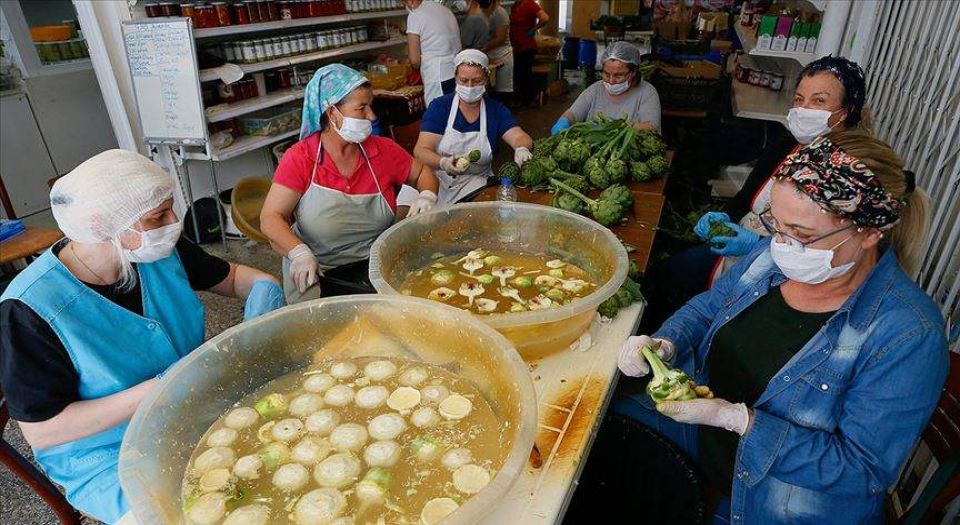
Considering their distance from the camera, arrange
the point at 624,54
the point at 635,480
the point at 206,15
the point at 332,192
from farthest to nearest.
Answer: the point at 206,15, the point at 624,54, the point at 332,192, the point at 635,480

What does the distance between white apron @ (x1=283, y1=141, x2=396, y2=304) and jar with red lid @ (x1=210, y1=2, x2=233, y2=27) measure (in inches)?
113

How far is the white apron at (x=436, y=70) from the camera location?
6723mm

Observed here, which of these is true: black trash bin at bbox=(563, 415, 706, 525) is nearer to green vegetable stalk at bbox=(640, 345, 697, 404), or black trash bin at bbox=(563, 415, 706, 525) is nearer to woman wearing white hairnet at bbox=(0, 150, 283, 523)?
green vegetable stalk at bbox=(640, 345, 697, 404)

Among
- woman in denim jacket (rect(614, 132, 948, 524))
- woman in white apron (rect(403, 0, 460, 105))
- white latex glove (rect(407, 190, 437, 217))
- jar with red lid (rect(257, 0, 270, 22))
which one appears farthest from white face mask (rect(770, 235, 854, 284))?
woman in white apron (rect(403, 0, 460, 105))

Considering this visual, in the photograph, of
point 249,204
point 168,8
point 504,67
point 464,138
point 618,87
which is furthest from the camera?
point 504,67

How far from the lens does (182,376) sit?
1.51 metres

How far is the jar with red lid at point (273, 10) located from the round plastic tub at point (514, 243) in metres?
4.13

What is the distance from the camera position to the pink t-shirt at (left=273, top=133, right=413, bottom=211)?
2898 mm

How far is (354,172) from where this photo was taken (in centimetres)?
304

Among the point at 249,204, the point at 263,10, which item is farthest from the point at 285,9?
the point at 249,204

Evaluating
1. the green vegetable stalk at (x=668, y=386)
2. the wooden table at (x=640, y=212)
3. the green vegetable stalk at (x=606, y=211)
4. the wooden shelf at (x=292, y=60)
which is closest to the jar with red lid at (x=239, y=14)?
the wooden shelf at (x=292, y=60)

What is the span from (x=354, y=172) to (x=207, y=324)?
1861 millimetres

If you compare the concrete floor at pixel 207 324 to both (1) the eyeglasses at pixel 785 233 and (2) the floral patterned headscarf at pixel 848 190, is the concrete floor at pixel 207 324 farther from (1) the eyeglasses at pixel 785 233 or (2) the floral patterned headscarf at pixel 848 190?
(2) the floral patterned headscarf at pixel 848 190

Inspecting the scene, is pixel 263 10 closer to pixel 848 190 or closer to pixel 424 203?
pixel 424 203
